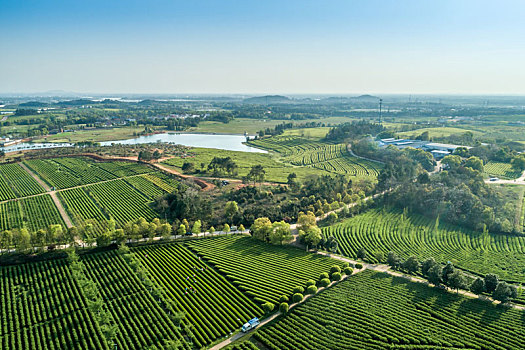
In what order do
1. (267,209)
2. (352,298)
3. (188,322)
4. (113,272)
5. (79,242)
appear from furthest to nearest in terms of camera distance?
(267,209), (79,242), (113,272), (352,298), (188,322)

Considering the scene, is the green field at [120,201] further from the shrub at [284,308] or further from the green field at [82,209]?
the shrub at [284,308]

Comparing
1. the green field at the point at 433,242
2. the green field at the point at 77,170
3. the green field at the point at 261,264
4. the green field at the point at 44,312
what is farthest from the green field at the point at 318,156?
the green field at the point at 44,312

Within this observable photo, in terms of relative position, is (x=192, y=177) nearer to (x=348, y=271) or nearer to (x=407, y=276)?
(x=348, y=271)

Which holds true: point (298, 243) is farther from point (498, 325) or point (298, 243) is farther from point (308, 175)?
point (308, 175)

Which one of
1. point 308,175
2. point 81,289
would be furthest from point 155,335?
point 308,175

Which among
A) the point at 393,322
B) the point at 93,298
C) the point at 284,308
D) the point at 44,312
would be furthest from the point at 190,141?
the point at 393,322

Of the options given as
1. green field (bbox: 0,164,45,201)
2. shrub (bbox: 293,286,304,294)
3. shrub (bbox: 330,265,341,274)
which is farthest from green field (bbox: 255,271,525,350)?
green field (bbox: 0,164,45,201)
